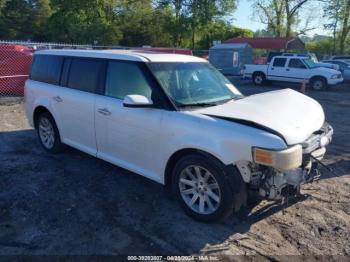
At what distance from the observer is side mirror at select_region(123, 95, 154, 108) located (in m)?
4.10

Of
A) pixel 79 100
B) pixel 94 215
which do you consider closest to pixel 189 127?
pixel 94 215

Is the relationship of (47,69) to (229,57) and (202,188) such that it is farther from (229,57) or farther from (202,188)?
(229,57)

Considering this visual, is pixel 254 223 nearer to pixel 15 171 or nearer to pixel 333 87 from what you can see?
pixel 15 171

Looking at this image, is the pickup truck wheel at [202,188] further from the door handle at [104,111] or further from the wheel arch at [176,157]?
the door handle at [104,111]

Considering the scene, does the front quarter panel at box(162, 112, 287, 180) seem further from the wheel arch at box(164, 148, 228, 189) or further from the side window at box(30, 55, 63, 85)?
the side window at box(30, 55, 63, 85)

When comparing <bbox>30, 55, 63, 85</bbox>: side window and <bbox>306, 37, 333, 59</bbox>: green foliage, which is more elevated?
<bbox>306, 37, 333, 59</bbox>: green foliage

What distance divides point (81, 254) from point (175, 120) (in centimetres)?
165

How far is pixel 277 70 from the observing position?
19.4m

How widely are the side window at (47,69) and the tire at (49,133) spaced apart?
591mm

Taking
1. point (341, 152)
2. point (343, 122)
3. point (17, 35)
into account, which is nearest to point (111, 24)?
point (17, 35)

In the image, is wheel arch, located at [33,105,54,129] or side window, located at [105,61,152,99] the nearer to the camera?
side window, located at [105,61,152,99]

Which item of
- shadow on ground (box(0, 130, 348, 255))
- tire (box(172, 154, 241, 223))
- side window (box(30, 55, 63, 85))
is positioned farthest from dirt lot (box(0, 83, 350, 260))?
side window (box(30, 55, 63, 85))

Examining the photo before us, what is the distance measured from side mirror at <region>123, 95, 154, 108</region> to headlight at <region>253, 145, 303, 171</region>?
136 cm

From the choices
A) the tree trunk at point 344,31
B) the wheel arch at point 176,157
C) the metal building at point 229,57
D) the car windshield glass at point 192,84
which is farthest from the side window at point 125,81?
the tree trunk at point 344,31
